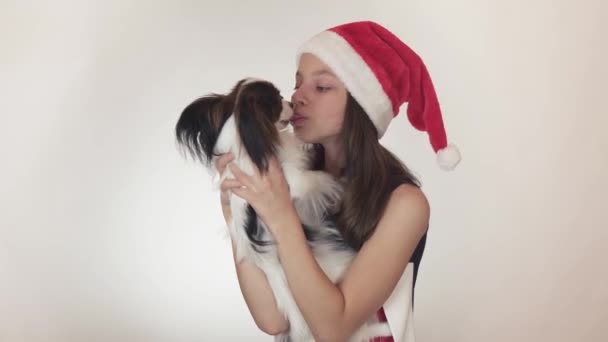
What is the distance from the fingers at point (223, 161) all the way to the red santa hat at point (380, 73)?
366 mm

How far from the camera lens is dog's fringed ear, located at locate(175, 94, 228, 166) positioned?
1.32 m

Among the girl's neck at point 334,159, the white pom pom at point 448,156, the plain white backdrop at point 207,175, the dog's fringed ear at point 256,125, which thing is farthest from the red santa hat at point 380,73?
the plain white backdrop at point 207,175

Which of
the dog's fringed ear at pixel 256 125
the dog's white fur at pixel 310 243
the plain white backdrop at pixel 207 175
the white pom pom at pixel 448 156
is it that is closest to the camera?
the dog's fringed ear at pixel 256 125

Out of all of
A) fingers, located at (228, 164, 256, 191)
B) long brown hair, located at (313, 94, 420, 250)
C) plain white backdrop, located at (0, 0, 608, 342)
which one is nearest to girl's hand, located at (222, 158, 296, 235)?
fingers, located at (228, 164, 256, 191)

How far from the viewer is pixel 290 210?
4.32 feet

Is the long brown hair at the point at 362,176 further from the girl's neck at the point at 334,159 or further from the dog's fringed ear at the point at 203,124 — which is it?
the dog's fringed ear at the point at 203,124

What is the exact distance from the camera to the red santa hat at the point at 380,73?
4.89 feet

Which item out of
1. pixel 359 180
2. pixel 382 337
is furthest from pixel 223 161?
pixel 382 337

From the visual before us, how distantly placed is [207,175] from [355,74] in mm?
971

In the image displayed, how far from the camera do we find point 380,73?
1.50 meters

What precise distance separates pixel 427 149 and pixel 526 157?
0.41 meters

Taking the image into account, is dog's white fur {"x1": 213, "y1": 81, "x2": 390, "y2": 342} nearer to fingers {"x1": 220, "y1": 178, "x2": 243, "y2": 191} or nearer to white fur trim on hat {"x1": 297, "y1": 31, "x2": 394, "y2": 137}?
fingers {"x1": 220, "y1": 178, "x2": 243, "y2": 191}

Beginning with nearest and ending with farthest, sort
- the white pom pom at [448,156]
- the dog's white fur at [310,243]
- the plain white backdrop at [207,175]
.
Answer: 1. the dog's white fur at [310,243]
2. the white pom pom at [448,156]
3. the plain white backdrop at [207,175]

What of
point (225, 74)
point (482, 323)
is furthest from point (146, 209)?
point (482, 323)
